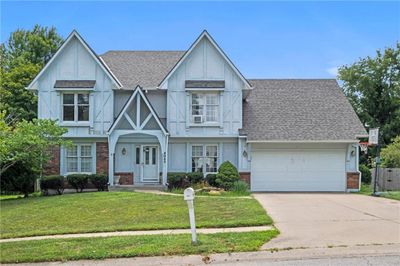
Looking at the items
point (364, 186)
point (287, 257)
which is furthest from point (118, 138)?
point (287, 257)

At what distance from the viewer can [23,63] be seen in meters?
44.1

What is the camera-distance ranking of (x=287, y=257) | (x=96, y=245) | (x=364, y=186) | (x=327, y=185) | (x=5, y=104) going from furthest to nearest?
(x=5, y=104) → (x=364, y=186) → (x=327, y=185) → (x=96, y=245) → (x=287, y=257)

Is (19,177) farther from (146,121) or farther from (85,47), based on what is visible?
(85,47)

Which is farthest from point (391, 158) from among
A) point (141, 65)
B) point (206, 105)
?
point (141, 65)

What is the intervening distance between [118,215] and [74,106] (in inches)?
472

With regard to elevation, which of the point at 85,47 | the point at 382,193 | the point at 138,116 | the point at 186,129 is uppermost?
the point at 85,47

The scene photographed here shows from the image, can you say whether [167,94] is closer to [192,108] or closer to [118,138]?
[192,108]

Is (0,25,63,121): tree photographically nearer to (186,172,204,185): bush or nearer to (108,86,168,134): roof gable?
(108,86,168,134): roof gable

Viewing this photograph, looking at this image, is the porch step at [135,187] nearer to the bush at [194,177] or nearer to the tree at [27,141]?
the bush at [194,177]

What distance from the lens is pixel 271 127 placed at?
2348 cm

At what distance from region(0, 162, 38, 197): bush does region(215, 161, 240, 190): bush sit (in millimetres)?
9193

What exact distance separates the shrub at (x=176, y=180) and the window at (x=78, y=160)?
4.58 m

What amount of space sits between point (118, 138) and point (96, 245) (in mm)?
14692

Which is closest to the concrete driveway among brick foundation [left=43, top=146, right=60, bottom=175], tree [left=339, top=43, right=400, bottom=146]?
brick foundation [left=43, top=146, right=60, bottom=175]
